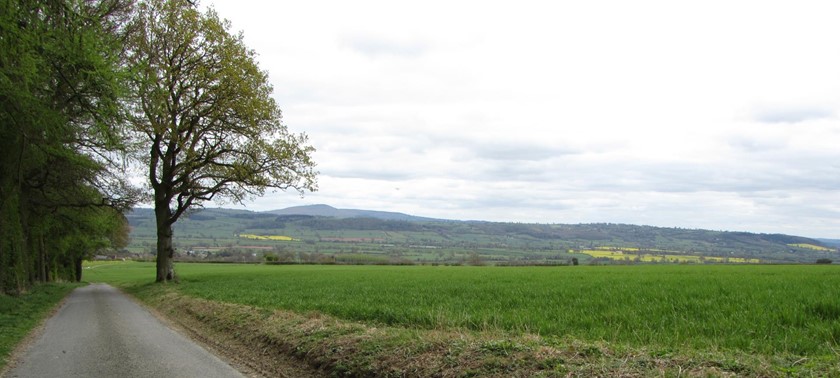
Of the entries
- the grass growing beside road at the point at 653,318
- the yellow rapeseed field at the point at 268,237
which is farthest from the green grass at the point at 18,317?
the yellow rapeseed field at the point at 268,237

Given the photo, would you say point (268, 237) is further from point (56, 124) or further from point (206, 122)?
point (56, 124)

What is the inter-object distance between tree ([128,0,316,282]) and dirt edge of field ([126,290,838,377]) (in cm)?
1817

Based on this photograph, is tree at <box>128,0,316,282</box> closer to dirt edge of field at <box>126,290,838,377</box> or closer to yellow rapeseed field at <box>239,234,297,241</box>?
dirt edge of field at <box>126,290,838,377</box>

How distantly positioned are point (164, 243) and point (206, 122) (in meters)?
8.45

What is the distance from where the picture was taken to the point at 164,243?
3247cm

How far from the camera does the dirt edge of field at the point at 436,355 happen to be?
587cm

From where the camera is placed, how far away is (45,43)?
10.1 m

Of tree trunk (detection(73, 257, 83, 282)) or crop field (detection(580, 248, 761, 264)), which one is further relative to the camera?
crop field (detection(580, 248, 761, 264))

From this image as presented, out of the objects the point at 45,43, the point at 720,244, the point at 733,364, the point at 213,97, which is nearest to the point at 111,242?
the point at 213,97

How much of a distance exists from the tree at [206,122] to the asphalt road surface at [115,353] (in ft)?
46.1

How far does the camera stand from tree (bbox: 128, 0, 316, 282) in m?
27.9

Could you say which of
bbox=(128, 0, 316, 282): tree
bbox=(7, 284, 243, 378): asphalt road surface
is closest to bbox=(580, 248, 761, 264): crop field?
bbox=(128, 0, 316, 282): tree

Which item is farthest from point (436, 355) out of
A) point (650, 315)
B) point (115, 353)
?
point (115, 353)

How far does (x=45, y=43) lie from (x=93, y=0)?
34.1ft
